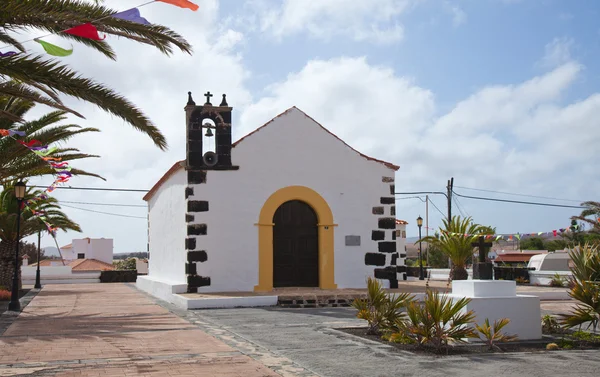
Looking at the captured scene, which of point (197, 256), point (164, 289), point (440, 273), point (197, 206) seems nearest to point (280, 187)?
point (197, 206)

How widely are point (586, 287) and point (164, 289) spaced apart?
11.3 metres

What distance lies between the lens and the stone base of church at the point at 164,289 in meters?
16.1

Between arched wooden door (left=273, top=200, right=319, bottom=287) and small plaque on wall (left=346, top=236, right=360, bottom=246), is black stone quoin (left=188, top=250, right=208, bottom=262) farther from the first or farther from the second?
small plaque on wall (left=346, top=236, right=360, bottom=246)

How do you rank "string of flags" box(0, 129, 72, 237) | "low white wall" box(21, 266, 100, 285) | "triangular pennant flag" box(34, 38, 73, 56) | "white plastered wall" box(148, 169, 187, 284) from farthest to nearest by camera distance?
"low white wall" box(21, 266, 100, 285), "white plastered wall" box(148, 169, 187, 284), "string of flags" box(0, 129, 72, 237), "triangular pennant flag" box(34, 38, 73, 56)

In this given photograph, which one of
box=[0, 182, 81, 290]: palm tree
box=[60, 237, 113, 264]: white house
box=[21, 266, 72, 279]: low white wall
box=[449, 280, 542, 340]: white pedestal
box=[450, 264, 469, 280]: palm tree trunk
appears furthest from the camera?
box=[60, 237, 113, 264]: white house

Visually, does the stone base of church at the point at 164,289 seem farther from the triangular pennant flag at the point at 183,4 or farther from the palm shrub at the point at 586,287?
the triangular pennant flag at the point at 183,4

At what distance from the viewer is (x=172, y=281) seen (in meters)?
18.1

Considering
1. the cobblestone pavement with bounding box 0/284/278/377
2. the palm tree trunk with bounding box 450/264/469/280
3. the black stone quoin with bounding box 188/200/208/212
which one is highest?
the black stone quoin with bounding box 188/200/208/212

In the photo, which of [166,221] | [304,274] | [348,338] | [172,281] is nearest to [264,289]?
[304,274]

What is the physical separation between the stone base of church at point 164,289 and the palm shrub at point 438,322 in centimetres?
858

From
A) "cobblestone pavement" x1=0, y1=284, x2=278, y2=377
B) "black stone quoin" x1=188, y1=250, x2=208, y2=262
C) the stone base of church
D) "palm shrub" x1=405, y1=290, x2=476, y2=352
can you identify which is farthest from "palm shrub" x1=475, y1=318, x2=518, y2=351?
the stone base of church

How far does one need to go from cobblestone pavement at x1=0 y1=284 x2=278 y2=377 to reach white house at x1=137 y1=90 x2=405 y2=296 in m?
2.73

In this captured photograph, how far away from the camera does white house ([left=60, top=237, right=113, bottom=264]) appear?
54125mm

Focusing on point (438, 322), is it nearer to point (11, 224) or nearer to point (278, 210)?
point (278, 210)
